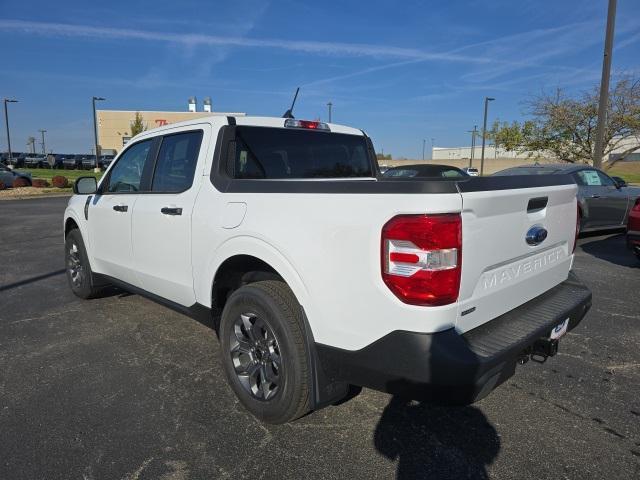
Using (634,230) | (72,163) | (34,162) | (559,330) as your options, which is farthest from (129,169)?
(34,162)

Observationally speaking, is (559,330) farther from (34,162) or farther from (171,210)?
(34,162)

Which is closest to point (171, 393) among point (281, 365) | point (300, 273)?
point (281, 365)

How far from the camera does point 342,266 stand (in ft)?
7.32

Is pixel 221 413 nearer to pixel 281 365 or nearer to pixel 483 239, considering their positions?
pixel 281 365

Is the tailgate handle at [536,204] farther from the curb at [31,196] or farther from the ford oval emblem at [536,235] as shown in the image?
the curb at [31,196]

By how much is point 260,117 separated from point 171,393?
216 centimetres

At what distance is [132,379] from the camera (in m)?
3.41

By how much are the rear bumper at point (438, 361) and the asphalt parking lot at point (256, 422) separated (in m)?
0.48

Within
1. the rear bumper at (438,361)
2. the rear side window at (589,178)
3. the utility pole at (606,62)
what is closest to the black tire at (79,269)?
the rear bumper at (438,361)

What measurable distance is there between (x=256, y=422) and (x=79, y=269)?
351cm

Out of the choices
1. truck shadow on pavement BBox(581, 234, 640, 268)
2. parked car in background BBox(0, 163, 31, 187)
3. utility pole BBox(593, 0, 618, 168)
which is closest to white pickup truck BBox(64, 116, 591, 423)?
truck shadow on pavement BBox(581, 234, 640, 268)

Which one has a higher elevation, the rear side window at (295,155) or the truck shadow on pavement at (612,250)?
the rear side window at (295,155)

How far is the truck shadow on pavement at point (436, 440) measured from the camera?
94.0 inches

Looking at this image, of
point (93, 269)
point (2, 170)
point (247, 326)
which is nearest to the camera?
point (247, 326)
